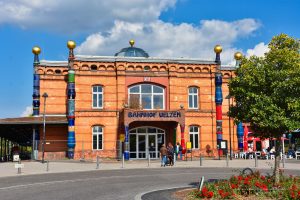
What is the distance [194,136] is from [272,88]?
84.6 feet

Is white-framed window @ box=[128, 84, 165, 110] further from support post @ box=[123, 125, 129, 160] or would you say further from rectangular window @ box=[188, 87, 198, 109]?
support post @ box=[123, 125, 129, 160]

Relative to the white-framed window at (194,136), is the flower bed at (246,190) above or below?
below

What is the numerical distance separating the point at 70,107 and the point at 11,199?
22824mm

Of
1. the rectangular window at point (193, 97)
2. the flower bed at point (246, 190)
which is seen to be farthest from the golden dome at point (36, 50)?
the flower bed at point (246, 190)

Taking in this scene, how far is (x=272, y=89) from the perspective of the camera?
12.0 metres

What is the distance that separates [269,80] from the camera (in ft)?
39.5

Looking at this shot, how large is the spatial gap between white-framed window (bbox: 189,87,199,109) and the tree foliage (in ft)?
82.2

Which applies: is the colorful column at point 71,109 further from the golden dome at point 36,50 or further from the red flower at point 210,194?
the red flower at point 210,194

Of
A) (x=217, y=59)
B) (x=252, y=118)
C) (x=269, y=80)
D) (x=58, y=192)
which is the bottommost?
(x=58, y=192)

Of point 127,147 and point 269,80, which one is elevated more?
point 269,80

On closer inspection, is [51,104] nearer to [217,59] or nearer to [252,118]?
[217,59]

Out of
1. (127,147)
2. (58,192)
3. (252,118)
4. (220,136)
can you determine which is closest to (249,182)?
(252,118)

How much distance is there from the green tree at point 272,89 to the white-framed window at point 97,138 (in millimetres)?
23955

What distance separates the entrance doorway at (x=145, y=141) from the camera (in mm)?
36000
